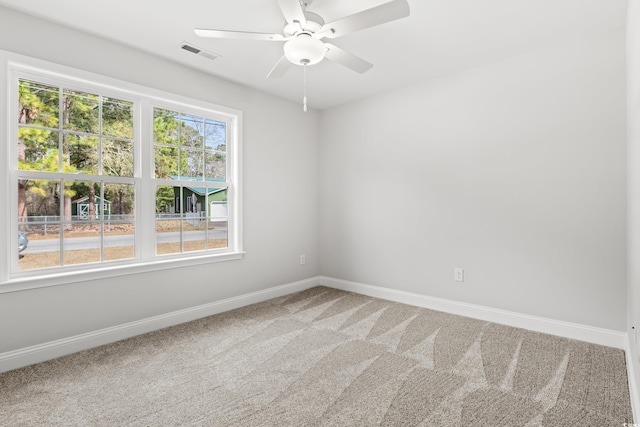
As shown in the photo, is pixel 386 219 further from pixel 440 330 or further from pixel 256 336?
pixel 256 336

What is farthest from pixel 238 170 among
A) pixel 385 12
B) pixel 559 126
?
pixel 559 126

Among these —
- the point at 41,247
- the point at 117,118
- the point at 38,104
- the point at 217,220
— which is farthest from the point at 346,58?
the point at 41,247

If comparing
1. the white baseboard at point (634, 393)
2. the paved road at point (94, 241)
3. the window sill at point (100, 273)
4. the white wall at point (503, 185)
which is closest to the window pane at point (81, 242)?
the paved road at point (94, 241)

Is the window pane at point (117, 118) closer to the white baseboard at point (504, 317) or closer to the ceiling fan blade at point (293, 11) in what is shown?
the ceiling fan blade at point (293, 11)

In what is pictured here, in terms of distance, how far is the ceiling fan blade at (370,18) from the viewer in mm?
1787

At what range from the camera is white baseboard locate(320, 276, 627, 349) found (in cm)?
260

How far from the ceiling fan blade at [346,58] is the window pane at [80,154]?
6.66 ft

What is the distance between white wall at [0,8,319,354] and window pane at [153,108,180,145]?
0.76 ft

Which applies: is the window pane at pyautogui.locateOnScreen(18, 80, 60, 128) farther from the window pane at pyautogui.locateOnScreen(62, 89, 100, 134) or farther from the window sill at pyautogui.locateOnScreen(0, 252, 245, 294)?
the window sill at pyautogui.locateOnScreen(0, 252, 245, 294)

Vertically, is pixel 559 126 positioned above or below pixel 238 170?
above

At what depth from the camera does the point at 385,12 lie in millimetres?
1838

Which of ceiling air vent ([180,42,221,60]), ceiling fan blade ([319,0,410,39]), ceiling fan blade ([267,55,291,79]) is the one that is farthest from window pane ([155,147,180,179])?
ceiling fan blade ([319,0,410,39])

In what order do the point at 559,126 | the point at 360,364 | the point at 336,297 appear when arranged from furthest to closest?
the point at 336,297, the point at 559,126, the point at 360,364

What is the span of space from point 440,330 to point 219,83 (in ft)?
10.7
